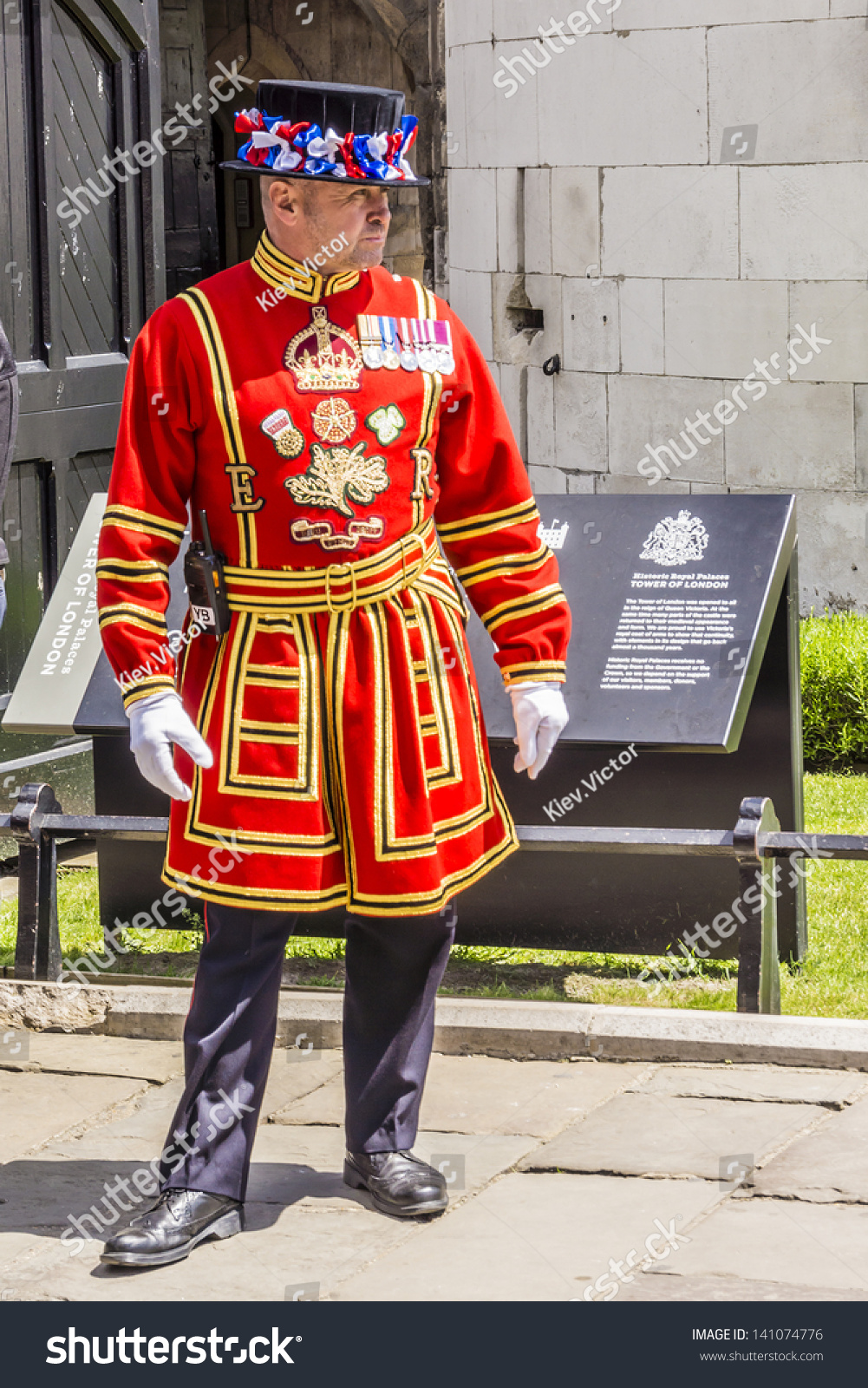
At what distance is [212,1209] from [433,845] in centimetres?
74

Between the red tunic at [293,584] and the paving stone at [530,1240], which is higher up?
the red tunic at [293,584]

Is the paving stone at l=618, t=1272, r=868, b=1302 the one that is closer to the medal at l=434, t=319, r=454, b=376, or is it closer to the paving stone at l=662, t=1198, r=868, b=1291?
the paving stone at l=662, t=1198, r=868, b=1291

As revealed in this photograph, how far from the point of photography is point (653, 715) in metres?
4.34

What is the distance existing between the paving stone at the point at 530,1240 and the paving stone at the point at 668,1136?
0.22 ft

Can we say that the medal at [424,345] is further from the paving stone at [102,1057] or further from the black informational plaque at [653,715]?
the paving stone at [102,1057]

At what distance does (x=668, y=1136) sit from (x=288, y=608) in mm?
1323

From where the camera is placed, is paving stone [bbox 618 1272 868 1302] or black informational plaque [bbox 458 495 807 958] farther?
black informational plaque [bbox 458 495 807 958]

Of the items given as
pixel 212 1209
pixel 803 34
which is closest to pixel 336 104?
pixel 212 1209

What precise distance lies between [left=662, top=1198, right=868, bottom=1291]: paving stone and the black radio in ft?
4.38

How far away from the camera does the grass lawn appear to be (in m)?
4.50

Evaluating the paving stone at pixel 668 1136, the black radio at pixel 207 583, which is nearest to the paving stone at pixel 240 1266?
the paving stone at pixel 668 1136

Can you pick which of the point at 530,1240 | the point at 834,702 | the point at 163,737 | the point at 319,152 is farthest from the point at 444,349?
the point at 834,702

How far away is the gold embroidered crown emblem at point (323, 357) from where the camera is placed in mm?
3078

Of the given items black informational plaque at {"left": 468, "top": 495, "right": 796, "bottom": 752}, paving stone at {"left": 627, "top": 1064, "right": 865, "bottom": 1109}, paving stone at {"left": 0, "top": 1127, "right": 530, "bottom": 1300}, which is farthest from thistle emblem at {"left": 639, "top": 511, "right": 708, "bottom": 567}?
paving stone at {"left": 0, "top": 1127, "right": 530, "bottom": 1300}
